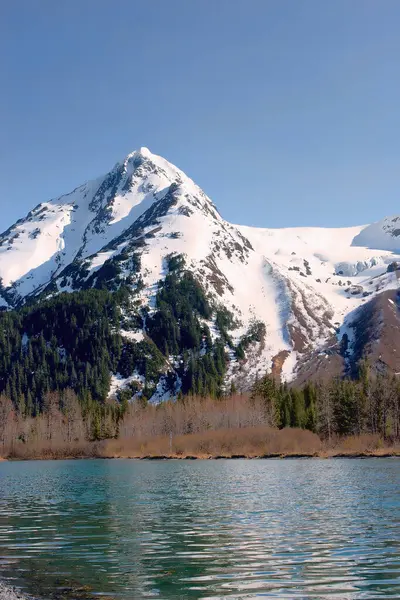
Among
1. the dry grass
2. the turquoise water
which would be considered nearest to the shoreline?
the dry grass

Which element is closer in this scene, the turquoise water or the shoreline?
the turquoise water

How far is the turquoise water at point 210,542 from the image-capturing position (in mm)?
27828

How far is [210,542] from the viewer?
127 feet

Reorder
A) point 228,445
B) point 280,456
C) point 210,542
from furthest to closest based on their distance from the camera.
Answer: point 228,445, point 280,456, point 210,542

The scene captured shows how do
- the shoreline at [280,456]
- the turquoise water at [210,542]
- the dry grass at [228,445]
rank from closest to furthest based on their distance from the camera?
the turquoise water at [210,542] < the shoreline at [280,456] < the dry grass at [228,445]

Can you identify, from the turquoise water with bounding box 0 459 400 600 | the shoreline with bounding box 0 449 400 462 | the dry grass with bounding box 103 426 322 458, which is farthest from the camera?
the dry grass with bounding box 103 426 322 458

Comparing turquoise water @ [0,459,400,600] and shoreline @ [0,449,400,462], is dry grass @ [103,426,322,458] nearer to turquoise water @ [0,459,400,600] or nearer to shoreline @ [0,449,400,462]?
shoreline @ [0,449,400,462]

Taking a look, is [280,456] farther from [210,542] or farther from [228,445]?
[210,542]

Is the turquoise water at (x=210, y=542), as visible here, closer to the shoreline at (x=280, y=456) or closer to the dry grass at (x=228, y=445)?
the shoreline at (x=280, y=456)

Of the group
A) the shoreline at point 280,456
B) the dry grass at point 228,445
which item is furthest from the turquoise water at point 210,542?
the dry grass at point 228,445

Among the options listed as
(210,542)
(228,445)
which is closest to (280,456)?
(228,445)

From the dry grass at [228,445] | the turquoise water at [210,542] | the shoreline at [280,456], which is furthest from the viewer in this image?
the dry grass at [228,445]

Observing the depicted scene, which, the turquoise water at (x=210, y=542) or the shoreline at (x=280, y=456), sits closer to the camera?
the turquoise water at (x=210, y=542)

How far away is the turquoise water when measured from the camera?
27.8 metres
